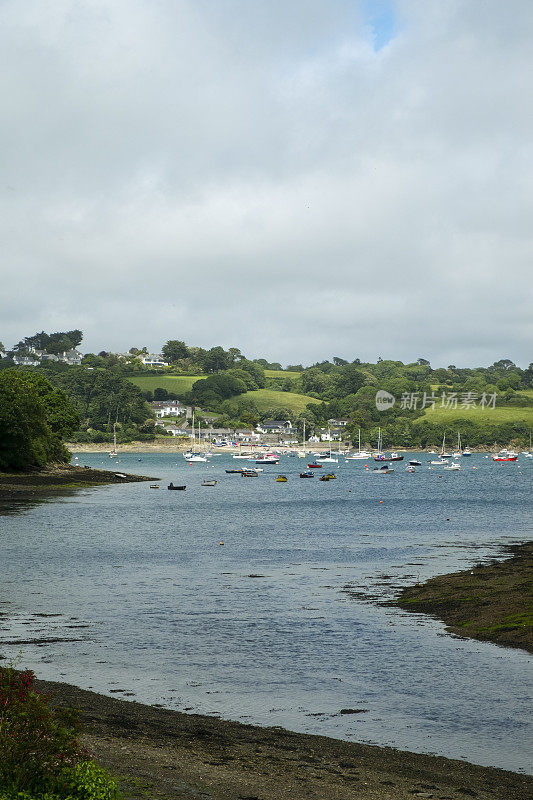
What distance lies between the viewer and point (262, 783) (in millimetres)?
15820

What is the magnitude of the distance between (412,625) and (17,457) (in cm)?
9614

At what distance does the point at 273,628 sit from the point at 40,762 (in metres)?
22.6

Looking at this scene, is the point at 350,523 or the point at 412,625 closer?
the point at 412,625

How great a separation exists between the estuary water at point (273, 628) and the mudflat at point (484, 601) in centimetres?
117

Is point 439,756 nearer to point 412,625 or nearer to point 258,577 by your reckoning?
point 412,625

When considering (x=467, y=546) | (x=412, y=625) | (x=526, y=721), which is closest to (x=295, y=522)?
(x=467, y=546)

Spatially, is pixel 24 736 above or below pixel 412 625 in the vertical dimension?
above

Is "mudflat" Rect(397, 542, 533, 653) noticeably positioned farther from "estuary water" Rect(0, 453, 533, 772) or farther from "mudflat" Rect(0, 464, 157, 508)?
"mudflat" Rect(0, 464, 157, 508)

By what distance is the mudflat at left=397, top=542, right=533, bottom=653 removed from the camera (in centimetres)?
3075

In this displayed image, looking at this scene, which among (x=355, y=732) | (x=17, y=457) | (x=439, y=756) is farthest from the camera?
(x=17, y=457)

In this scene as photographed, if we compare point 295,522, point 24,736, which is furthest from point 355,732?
point 295,522

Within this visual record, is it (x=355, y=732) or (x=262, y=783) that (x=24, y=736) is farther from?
(x=355, y=732)

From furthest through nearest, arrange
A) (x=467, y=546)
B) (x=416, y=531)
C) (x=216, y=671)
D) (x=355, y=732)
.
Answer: (x=416, y=531), (x=467, y=546), (x=216, y=671), (x=355, y=732)

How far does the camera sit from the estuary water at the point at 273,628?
2230cm
